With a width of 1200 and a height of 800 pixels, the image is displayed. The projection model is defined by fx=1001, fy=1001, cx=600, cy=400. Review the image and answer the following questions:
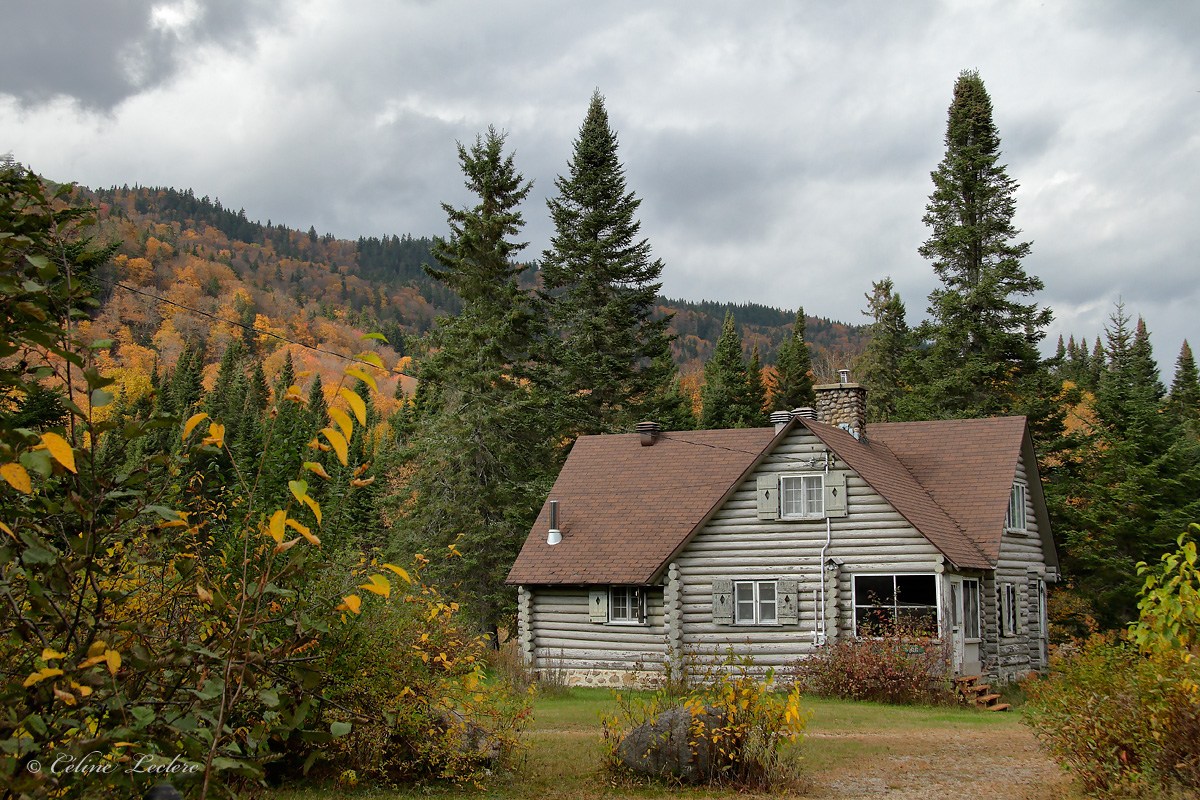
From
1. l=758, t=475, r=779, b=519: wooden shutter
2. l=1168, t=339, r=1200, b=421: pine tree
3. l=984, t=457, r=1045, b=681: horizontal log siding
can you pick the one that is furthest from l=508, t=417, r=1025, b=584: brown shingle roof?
l=1168, t=339, r=1200, b=421: pine tree

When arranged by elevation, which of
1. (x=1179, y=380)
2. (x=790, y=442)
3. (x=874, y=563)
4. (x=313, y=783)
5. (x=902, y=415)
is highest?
(x=1179, y=380)

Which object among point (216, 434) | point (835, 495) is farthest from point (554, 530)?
point (216, 434)

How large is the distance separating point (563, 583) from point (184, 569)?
24.3 meters

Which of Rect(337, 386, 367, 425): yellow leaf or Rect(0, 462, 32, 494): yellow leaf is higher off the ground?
Rect(337, 386, 367, 425): yellow leaf

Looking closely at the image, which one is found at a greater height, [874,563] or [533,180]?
[533,180]

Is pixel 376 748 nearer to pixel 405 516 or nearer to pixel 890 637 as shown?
pixel 890 637

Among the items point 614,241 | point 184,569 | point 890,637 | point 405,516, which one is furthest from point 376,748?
point 614,241

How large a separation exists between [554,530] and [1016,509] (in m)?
13.4

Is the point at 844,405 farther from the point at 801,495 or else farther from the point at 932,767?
the point at 932,767

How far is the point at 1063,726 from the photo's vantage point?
1124 cm

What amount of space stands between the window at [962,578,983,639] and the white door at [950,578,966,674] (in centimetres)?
53

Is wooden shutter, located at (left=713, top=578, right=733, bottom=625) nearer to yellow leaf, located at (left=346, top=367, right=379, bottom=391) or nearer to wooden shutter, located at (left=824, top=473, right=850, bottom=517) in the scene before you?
wooden shutter, located at (left=824, top=473, right=850, bottom=517)

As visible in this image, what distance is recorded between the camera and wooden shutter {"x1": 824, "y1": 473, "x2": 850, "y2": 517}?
25.7m

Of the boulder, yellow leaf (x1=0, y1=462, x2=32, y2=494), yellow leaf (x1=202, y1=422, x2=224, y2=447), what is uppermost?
yellow leaf (x1=202, y1=422, x2=224, y2=447)
